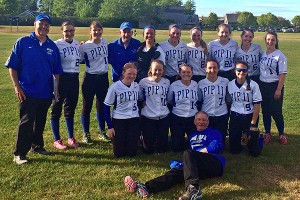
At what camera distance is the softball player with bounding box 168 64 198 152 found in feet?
19.4

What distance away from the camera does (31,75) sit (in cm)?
532

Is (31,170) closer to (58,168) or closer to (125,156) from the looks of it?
(58,168)

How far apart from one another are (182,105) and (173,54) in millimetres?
1001

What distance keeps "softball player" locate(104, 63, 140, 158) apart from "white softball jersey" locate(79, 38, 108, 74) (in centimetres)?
73

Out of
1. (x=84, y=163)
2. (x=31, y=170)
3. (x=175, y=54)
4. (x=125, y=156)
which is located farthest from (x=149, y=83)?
(x=31, y=170)

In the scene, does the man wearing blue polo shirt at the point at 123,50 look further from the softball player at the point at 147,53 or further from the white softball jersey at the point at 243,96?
the white softball jersey at the point at 243,96

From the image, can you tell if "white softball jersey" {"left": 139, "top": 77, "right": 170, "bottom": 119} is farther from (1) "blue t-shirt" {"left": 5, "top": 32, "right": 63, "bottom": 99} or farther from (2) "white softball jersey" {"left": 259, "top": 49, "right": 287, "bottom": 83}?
A: (2) "white softball jersey" {"left": 259, "top": 49, "right": 287, "bottom": 83}

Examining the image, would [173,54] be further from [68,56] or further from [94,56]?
[68,56]

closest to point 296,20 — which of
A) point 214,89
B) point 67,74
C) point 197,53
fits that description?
point 197,53

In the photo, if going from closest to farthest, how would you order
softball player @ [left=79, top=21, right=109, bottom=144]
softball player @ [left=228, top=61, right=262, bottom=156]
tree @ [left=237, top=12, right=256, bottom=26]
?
softball player @ [left=228, top=61, right=262, bottom=156], softball player @ [left=79, top=21, right=109, bottom=144], tree @ [left=237, top=12, right=256, bottom=26]

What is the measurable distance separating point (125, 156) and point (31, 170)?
1534mm

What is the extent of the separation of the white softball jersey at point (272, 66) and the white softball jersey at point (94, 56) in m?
2.98

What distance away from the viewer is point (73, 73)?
19.8 ft

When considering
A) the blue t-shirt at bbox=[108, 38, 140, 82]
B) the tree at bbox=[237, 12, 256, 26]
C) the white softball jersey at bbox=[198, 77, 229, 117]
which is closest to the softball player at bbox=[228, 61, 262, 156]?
the white softball jersey at bbox=[198, 77, 229, 117]
